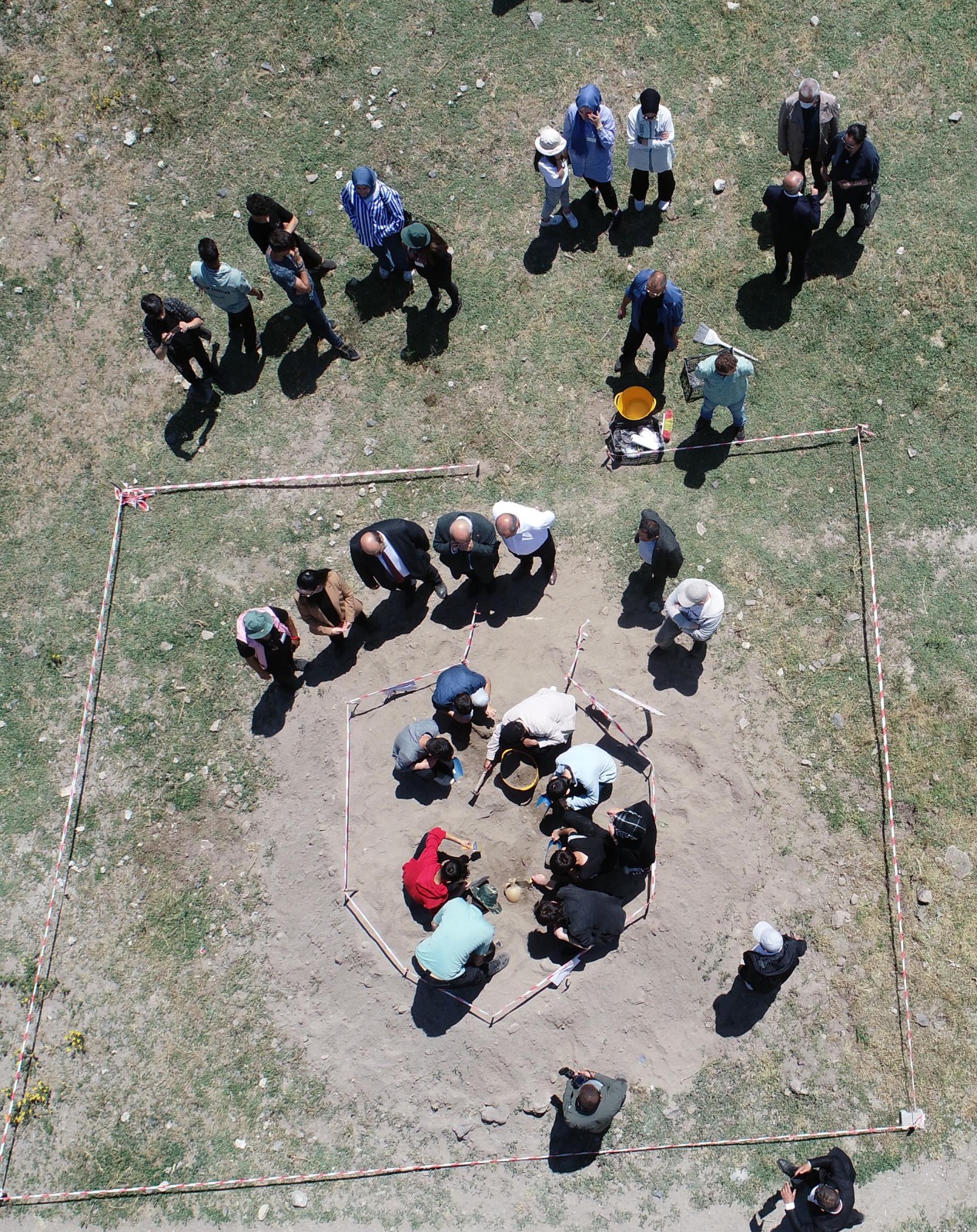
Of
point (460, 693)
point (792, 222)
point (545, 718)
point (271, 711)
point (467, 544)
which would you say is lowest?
point (271, 711)

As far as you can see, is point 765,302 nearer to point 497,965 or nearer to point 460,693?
point 460,693

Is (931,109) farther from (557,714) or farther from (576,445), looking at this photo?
(557,714)

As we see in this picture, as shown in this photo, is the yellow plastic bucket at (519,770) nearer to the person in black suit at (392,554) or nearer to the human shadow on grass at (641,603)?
the human shadow on grass at (641,603)

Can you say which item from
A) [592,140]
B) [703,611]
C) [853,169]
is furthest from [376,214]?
[703,611]

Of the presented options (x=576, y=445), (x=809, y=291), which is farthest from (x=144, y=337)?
(x=809, y=291)

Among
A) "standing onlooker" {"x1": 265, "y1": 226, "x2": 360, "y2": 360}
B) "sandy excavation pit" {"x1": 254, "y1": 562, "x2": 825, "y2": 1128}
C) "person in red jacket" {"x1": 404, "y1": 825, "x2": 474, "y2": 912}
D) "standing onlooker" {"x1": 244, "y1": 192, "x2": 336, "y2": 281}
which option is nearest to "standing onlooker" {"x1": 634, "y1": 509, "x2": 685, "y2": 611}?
"sandy excavation pit" {"x1": 254, "y1": 562, "x2": 825, "y2": 1128}
